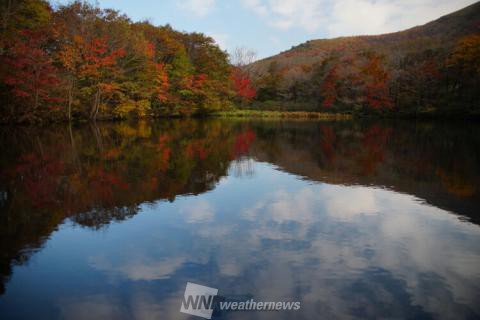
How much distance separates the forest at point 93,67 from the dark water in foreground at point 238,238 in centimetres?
1288

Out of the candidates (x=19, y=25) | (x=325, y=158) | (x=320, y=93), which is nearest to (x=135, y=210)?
(x=325, y=158)

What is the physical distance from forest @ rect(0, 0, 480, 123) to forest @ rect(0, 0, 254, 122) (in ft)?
0.27

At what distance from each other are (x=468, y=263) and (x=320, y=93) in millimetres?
47419

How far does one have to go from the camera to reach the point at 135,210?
7.46m

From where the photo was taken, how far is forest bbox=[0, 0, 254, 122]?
22.9 m

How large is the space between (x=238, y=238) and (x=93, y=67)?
2596 centimetres

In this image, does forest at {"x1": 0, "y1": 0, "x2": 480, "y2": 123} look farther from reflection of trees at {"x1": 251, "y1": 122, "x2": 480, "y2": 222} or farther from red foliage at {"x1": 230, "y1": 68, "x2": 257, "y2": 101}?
reflection of trees at {"x1": 251, "y1": 122, "x2": 480, "y2": 222}

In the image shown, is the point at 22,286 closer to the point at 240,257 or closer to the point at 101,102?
the point at 240,257

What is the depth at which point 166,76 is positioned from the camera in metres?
38.3

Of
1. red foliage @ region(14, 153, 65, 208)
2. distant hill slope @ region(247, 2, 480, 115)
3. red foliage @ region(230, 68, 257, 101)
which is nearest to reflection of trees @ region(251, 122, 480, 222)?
red foliage @ region(14, 153, 65, 208)

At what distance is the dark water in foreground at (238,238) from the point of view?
4152 mm

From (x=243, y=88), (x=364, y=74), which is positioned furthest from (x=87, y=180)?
(x=243, y=88)

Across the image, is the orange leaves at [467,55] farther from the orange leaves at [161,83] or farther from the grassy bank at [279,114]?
the orange leaves at [161,83]


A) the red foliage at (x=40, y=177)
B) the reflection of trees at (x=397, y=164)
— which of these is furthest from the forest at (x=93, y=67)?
the reflection of trees at (x=397, y=164)
